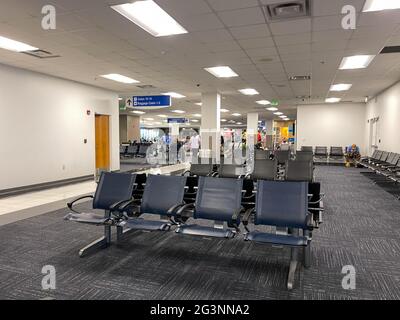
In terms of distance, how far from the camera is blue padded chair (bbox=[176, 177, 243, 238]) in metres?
3.26

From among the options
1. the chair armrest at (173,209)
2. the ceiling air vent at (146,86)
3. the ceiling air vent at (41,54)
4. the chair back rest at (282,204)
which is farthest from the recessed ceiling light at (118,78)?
the chair back rest at (282,204)

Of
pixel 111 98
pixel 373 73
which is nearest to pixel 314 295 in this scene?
pixel 373 73

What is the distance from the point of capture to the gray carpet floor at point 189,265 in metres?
2.67

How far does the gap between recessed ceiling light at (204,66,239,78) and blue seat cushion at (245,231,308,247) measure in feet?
16.6

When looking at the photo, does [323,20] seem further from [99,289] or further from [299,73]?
[99,289]

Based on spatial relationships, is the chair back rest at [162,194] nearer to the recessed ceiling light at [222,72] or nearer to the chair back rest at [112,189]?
the chair back rest at [112,189]

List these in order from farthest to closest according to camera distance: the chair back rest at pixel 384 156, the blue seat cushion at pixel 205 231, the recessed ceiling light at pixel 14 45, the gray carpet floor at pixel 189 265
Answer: the chair back rest at pixel 384 156 < the recessed ceiling light at pixel 14 45 < the blue seat cushion at pixel 205 231 < the gray carpet floor at pixel 189 265

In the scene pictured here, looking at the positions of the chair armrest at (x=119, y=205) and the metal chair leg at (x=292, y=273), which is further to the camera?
the chair armrest at (x=119, y=205)

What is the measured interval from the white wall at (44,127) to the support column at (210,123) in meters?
3.27

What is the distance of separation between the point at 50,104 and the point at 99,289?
257 inches

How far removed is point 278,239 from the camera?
281 centimetres

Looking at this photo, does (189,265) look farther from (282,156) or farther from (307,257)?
(282,156)

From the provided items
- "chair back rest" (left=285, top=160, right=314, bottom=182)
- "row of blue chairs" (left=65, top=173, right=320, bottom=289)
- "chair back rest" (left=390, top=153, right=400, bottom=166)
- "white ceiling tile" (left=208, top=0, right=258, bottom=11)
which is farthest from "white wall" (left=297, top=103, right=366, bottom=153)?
"row of blue chairs" (left=65, top=173, right=320, bottom=289)

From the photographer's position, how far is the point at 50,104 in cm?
805
